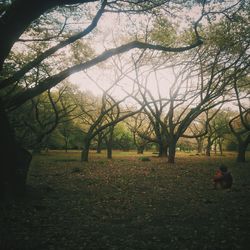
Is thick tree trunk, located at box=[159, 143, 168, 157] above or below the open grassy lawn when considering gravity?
above

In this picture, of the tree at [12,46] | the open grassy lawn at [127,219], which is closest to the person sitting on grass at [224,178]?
the open grassy lawn at [127,219]

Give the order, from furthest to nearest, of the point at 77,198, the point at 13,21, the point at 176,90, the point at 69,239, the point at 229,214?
the point at 176,90 → the point at 77,198 → the point at 229,214 → the point at 13,21 → the point at 69,239

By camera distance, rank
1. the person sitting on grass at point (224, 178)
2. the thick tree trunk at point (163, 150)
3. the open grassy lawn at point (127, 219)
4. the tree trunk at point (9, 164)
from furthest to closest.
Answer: the thick tree trunk at point (163, 150) < the person sitting on grass at point (224, 178) < the tree trunk at point (9, 164) < the open grassy lawn at point (127, 219)

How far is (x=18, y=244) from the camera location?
20.8 feet

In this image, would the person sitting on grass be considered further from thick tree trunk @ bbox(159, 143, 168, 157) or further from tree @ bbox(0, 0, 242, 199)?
thick tree trunk @ bbox(159, 143, 168, 157)

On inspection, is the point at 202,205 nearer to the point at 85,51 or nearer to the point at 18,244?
the point at 18,244

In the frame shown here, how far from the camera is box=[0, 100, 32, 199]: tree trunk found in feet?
30.1

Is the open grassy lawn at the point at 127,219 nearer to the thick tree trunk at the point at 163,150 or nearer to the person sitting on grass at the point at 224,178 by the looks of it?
the person sitting on grass at the point at 224,178

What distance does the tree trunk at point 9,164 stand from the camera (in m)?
9.18

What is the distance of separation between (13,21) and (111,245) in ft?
22.4

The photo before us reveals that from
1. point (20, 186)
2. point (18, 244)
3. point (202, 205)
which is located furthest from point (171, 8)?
point (18, 244)

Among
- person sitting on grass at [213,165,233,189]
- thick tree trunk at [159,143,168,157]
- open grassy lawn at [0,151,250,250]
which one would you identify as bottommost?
open grassy lawn at [0,151,250,250]

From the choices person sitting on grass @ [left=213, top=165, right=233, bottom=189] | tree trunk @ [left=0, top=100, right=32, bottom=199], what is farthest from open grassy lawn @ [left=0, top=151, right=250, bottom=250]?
tree trunk @ [left=0, top=100, right=32, bottom=199]

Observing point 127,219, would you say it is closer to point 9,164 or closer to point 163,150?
point 9,164
